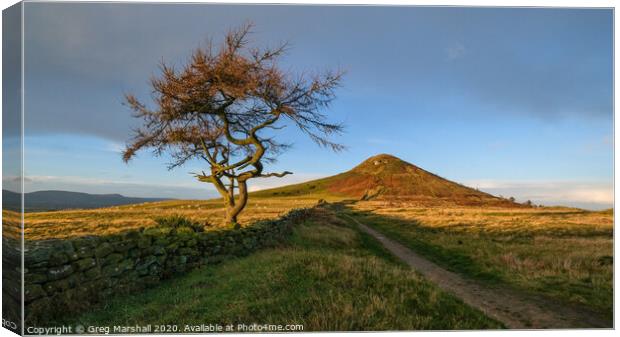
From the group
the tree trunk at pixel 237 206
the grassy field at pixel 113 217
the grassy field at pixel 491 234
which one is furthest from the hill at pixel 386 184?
the tree trunk at pixel 237 206

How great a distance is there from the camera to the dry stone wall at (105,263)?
707cm

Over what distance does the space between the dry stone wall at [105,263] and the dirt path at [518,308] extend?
7.10 meters

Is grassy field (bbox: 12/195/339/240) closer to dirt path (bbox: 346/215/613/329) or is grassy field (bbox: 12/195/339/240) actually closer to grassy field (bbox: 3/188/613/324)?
grassy field (bbox: 3/188/613/324)

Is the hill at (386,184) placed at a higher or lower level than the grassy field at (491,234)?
→ higher

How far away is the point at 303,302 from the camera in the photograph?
7.26 metres

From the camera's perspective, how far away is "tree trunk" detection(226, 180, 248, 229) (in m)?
12.8

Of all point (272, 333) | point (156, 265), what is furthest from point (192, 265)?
point (272, 333)

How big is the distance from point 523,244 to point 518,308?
8.67 meters

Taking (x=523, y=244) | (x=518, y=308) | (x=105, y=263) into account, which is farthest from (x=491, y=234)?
(x=105, y=263)

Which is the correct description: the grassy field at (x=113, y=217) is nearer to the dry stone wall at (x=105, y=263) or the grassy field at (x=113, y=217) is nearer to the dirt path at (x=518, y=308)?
the dry stone wall at (x=105, y=263)

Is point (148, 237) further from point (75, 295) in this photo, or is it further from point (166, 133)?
point (166, 133)

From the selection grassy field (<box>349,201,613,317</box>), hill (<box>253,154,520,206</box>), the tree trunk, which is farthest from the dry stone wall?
grassy field (<box>349,201,613,317</box>)

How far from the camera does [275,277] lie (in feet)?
27.6

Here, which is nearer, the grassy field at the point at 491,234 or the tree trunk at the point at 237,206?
the grassy field at the point at 491,234
